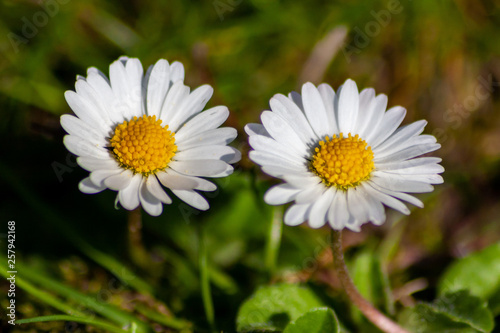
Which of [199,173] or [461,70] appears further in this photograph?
[461,70]

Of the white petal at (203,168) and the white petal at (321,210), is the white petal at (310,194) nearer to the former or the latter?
the white petal at (321,210)

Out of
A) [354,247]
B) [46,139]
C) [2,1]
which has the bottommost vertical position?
[354,247]

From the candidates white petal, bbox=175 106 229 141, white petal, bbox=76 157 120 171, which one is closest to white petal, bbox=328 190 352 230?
white petal, bbox=175 106 229 141

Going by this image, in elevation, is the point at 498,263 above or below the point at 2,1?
below

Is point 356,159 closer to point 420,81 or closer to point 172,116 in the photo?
point 172,116

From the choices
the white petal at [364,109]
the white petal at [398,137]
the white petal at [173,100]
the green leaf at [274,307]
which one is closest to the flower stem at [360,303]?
the green leaf at [274,307]

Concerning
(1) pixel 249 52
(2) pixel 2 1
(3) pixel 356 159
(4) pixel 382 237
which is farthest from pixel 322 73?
(2) pixel 2 1

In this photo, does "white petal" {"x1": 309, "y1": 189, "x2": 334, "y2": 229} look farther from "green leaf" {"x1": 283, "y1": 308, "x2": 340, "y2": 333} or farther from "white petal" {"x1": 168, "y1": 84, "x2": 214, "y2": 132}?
"white petal" {"x1": 168, "y1": 84, "x2": 214, "y2": 132}
